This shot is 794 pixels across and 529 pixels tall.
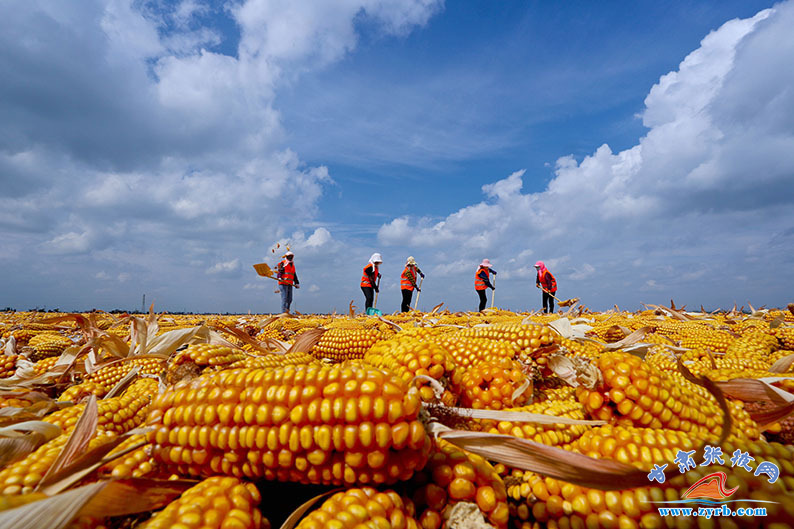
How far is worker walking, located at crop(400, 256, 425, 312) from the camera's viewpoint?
22.4 metres

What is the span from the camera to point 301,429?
1.28m

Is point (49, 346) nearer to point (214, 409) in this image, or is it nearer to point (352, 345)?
point (352, 345)

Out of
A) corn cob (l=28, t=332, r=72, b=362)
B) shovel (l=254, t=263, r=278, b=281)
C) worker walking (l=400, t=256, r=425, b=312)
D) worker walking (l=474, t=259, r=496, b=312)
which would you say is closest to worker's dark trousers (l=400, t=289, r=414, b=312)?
worker walking (l=400, t=256, r=425, b=312)

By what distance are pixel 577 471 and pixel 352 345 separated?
294cm

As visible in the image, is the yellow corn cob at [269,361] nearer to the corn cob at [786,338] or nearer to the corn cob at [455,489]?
the corn cob at [455,489]

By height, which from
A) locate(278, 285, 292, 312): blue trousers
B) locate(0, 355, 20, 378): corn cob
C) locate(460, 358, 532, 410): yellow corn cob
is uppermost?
locate(278, 285, 292, 312): blue trousers

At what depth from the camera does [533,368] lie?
2.42 meters

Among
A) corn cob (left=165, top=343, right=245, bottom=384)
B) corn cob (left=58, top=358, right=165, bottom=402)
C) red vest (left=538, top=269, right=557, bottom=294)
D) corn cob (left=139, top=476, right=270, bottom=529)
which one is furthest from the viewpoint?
red vest (left=538, top=269, right=557, bottom=294)

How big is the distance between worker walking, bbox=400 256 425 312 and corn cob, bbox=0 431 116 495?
20729 mm

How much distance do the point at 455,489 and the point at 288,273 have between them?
19725 mm

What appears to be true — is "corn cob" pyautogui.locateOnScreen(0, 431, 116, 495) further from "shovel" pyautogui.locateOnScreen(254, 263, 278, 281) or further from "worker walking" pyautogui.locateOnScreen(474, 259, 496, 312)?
"worker walking" pyautogui.locateOnScreen(474, 259, 496, 312)

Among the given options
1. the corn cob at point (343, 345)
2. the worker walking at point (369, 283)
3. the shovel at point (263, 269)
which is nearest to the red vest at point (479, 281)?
the worker walking at point (369, 283)

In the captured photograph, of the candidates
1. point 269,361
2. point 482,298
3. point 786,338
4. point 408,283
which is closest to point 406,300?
point 408,283

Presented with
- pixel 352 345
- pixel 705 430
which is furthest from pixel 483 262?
pixel 705 430
